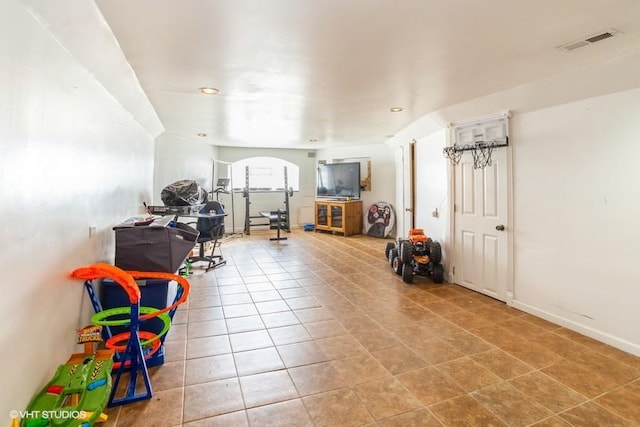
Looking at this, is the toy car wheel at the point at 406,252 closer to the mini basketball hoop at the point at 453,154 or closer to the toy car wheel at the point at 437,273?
the toy car wheel at the point at 437,273

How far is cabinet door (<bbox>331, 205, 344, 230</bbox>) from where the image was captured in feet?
28.3

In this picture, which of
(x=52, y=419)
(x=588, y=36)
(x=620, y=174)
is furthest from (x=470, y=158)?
(x=52, y=419)

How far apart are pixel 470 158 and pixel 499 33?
213 cm

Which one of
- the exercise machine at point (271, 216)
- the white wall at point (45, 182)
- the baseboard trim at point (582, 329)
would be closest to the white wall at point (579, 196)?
the baseboard trim at point (582, 329)

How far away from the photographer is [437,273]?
179 inches

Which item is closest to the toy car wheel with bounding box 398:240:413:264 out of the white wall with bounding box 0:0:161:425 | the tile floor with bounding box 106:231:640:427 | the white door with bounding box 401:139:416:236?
the tile floor with bounding box 106:231:640:427

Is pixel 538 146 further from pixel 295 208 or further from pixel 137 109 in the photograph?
pixel 295 208

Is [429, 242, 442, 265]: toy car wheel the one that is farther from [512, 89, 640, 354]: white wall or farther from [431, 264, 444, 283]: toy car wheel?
[512, 89, 640, 354]: white wall

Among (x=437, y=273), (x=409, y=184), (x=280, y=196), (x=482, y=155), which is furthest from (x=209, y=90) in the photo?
(x=280, y=196)

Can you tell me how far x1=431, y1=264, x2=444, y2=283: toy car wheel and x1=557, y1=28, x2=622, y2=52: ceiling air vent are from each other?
9.49ft

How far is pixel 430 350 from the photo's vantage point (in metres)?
2.77

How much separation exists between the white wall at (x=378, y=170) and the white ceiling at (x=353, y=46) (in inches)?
160

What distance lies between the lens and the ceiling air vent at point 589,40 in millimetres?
2182

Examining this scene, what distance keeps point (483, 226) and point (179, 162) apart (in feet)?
19.2
